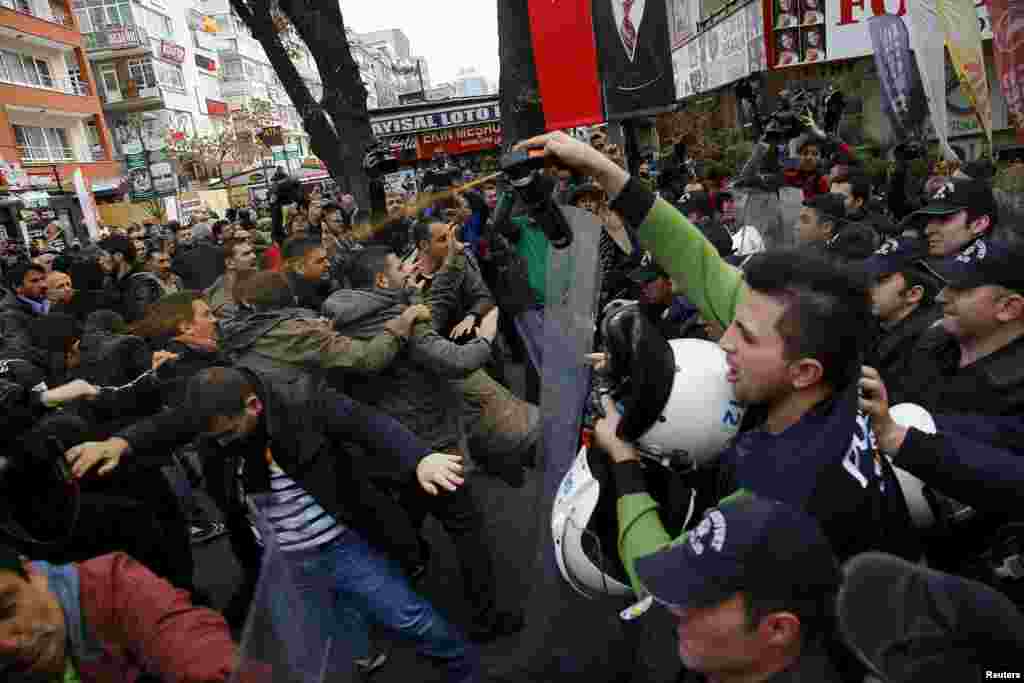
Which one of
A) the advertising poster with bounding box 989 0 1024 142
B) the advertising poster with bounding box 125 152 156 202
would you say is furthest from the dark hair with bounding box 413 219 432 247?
the advertising poster with bounding box 125 152 156 202

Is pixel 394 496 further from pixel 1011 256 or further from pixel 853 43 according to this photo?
pixel 853 43

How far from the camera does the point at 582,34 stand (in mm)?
5578

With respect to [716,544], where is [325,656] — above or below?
below

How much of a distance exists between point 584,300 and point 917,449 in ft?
3.31

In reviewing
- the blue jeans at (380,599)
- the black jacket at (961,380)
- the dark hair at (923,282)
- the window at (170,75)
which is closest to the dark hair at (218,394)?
the blue jeans at (380,599)

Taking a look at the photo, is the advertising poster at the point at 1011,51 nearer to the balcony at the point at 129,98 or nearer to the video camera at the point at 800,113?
the video camera at the point at 800,113

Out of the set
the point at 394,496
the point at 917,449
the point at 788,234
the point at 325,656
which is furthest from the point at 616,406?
the point at 788,234

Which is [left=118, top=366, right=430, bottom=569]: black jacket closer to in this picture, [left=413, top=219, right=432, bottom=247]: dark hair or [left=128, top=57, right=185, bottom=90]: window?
[left=413, top=219, right=432, bottom=247]: dark hair

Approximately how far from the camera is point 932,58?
5949 mm

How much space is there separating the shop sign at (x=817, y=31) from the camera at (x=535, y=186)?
48.1 ft

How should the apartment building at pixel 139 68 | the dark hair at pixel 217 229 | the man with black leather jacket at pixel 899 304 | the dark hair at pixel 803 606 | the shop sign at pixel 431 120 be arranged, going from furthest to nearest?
the apartment building at pixel 139 68, the shop sign at pixel 431 120, the dark hair at pixel 217 229, the man with black leather jacket at pixel 899 304, the dark hair at pixel 803 606

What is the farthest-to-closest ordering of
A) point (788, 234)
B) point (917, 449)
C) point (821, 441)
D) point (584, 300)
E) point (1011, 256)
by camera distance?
point (788, 234), point (584, 300), point (1011, 256), point (917, 449), point (821, 441)

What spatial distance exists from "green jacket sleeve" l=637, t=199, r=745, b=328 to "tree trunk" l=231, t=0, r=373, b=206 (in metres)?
7.80

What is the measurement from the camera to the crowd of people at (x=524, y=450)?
1.07m
